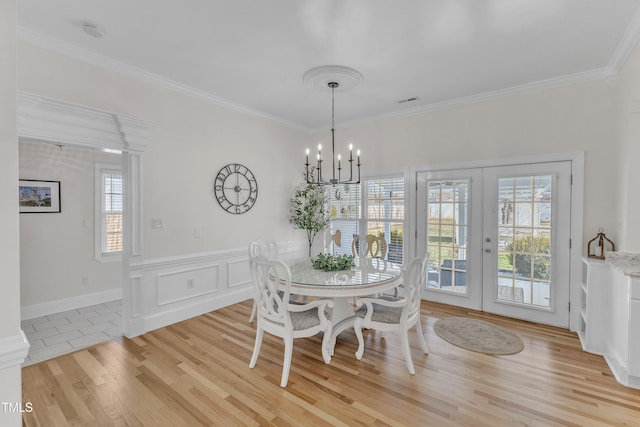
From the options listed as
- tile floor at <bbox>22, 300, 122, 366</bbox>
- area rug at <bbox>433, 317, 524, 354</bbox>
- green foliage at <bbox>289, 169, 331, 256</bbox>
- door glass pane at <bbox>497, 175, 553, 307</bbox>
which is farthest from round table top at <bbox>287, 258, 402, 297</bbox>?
tile floor at <bbox>22, 300, 122, 366</bbox>

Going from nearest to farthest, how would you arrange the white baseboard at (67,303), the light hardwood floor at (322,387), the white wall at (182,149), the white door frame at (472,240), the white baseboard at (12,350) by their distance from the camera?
the white baseboard at (12,350) → the light hardwood floor at (322,387) → the white wall at (182,149) → the white baseboard at (67,303) → the white door frame at (472,240)

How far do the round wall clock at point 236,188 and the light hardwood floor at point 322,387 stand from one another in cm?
183

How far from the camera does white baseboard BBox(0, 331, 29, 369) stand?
3.71 feet

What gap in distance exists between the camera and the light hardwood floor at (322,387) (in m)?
2.02

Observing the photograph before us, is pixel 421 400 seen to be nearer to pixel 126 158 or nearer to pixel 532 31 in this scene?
pixel 532 31

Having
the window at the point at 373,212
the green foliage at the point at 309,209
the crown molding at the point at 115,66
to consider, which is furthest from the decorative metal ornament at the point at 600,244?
the crown molding at the point at 115,66

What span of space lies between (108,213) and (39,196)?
84 centimetres

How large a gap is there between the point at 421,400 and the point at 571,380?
1296 millimetres

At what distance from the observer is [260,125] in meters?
4.69

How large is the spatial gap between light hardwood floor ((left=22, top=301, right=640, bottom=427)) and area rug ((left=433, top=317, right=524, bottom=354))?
0.40ft

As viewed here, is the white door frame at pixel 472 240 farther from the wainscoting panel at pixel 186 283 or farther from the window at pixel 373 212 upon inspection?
the wainscoting panel at pixel 186 283

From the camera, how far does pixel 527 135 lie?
364cm

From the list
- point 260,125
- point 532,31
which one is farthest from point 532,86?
point 260,125

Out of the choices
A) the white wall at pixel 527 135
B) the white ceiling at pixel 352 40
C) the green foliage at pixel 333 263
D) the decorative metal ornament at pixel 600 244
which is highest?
the white ceiling at pixel 352 40
